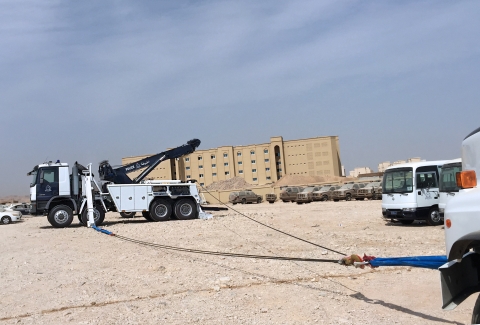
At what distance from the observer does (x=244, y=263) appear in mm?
9211

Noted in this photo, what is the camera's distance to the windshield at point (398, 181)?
52.9 feet

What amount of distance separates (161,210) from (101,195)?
9.26 ft

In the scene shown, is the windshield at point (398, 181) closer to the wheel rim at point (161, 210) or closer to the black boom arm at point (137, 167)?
the wheel rim at point (161, 210)

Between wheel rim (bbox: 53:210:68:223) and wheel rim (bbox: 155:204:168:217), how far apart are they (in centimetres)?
399

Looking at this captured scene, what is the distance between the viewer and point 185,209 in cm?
2206

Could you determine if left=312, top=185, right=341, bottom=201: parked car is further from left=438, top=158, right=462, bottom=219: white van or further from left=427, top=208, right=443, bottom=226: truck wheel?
left=438, top=158, right=462, bottom=219: white van

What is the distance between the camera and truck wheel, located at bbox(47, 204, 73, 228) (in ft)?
65.3

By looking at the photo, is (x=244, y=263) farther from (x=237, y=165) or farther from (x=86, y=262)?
(x=237, y=165)

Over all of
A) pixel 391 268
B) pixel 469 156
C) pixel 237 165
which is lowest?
pixel 391 268

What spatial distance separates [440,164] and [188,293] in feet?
39.4

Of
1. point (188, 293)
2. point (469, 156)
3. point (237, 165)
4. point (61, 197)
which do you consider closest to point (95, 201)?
point (61, 197)

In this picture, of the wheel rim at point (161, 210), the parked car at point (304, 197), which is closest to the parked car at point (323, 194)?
the parked car at point (304, 197)

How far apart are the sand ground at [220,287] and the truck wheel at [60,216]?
7321 mm

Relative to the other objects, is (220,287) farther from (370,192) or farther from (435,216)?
(370,192)
